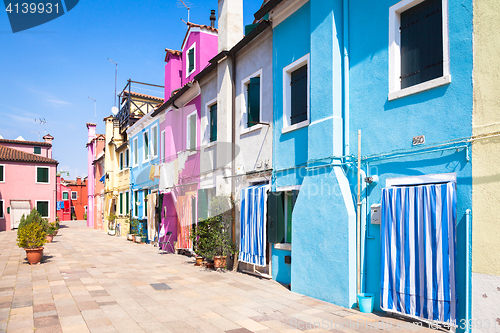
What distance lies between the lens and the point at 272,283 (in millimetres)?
9430

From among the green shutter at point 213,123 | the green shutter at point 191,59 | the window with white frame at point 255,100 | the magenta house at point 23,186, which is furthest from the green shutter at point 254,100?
the magenta house at point 23,186

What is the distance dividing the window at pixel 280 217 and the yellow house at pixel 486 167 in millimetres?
4646

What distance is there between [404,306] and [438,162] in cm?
237

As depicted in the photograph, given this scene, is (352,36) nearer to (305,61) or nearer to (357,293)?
(305,61)

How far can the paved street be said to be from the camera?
19.6 ft

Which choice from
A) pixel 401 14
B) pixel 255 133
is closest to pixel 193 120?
pixel 255 133

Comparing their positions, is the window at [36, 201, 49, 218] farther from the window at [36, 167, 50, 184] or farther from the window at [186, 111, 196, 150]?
the window at [186, 111, 196, 150]

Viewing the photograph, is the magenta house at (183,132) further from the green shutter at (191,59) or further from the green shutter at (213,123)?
the green shutter at (213,123)

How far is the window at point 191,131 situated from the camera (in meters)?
15.6

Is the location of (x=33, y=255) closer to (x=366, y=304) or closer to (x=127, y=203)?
(x=366, y=304)

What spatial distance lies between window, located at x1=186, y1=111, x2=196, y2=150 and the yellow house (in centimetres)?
1150

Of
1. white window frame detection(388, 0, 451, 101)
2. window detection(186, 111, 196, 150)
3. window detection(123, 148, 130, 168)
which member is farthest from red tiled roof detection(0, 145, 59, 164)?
white window frame detection(388, 0, 451, 101)

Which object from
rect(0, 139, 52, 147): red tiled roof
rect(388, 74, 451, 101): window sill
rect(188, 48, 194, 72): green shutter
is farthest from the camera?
rect(0, 139, 52, 147): red tiled roof

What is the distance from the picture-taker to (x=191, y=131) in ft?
51.6
